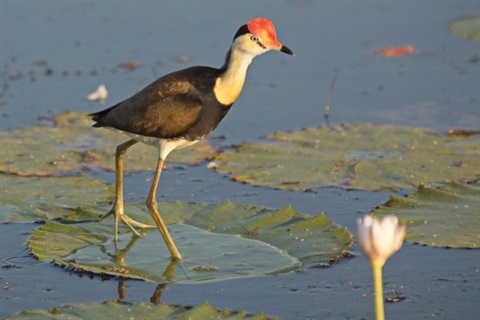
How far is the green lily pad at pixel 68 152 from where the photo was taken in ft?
28.5

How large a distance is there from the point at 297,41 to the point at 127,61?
2003 millimetres

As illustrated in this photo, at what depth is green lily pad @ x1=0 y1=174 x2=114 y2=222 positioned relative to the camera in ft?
25.2

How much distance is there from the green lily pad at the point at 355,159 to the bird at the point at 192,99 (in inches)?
56.0

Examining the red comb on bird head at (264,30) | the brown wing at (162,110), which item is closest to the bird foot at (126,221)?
the brown wing at (162,110)

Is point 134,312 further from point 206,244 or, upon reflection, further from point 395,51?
point 395,51

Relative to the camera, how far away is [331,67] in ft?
38.7

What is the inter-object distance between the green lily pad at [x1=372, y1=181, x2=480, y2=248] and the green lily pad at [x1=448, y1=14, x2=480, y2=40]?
4953 mm

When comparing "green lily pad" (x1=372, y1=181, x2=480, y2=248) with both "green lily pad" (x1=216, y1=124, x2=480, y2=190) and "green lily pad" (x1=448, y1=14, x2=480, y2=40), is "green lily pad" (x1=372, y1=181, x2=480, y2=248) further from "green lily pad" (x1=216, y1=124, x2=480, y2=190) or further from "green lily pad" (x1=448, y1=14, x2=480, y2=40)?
"green lily pad" (x1=448, y1=14, x2=480, y2=40)

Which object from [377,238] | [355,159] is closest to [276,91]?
[355,159]

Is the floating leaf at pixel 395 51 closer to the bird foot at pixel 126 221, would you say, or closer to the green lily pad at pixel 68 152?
the green lily pad at pixel 68 152

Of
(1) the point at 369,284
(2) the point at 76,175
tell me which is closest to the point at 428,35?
(2) the point at 76,175

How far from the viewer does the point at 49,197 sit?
26.4 ft

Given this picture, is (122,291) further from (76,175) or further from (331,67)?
(331,67)

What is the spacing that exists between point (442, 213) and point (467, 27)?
5.85 metres
